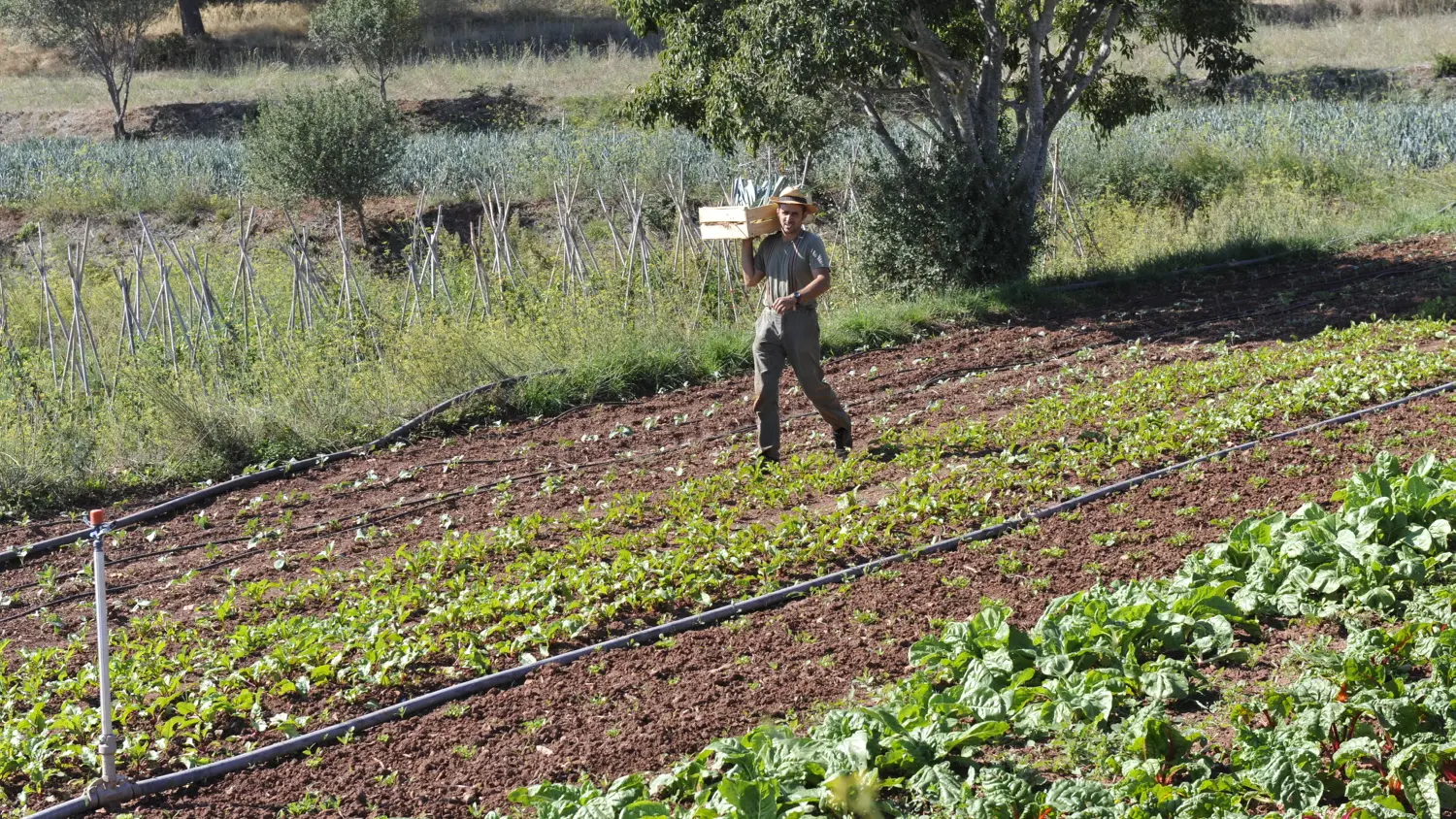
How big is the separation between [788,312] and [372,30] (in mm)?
26494

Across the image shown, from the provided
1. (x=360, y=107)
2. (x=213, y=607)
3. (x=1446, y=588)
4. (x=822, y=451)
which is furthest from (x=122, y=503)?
(x=360, y=107)

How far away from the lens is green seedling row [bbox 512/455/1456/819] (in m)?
3.83

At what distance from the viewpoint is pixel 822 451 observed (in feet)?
28.3

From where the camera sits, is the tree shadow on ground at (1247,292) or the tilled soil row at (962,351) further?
the tree shadow on ground at (1247,292)

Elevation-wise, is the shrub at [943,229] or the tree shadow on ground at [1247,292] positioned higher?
the shrub at [943,229]

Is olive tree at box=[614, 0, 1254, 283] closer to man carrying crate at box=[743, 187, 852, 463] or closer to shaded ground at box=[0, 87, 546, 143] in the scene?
man carrying crate at box=[743, 187, 852, 463]

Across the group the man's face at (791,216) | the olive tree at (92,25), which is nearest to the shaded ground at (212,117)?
the olive tree at (92,25)

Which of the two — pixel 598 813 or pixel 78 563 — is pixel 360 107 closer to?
pixel 78 563

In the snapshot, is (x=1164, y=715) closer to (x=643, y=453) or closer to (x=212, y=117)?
(x=643, y=453)

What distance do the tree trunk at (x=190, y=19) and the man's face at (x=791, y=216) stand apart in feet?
125

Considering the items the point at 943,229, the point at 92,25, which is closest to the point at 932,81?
the point at 943,229

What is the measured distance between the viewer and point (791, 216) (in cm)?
801

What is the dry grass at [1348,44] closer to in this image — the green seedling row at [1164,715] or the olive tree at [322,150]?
the olive tree at [322,150]

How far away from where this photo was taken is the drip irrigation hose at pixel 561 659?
4809 mm
